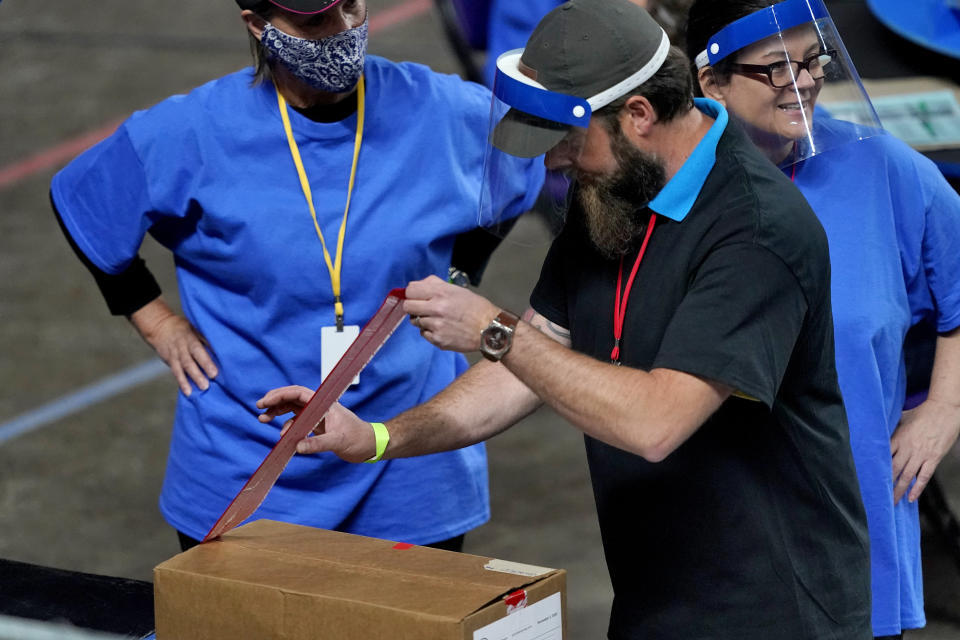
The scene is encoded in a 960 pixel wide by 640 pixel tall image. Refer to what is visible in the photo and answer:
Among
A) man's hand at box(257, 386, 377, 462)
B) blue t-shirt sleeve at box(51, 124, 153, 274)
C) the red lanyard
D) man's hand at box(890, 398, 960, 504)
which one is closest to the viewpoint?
the red lanyard

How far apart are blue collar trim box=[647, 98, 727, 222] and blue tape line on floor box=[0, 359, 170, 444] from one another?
380cm

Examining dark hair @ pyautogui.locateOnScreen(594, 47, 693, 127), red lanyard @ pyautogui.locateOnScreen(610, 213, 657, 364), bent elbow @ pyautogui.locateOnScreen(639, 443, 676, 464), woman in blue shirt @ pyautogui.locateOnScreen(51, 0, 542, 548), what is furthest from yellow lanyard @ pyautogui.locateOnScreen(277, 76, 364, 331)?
bent elbow @ pyautogui.locateOnScreen(639, 443, 676, 464)

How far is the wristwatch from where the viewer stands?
6.80 feet

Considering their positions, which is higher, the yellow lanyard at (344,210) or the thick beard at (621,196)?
the thick beard at (621,196)

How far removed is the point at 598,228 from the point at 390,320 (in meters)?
0.39

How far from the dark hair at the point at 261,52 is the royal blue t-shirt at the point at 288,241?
0.09 ft

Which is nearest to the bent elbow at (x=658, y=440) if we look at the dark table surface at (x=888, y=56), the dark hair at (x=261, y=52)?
the dark hair at (x=261, y=52)

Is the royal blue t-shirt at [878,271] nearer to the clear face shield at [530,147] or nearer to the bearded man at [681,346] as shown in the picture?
the bearded man at [681,346]

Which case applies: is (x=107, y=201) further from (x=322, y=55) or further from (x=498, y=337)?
(x=498, y=337)

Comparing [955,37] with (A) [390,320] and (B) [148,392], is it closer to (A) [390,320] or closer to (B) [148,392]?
(A) [390,320]

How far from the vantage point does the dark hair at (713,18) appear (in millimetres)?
2666

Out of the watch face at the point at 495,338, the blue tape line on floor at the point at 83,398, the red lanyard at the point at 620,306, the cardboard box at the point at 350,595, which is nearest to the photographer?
the cardboard box at the point at 350,595

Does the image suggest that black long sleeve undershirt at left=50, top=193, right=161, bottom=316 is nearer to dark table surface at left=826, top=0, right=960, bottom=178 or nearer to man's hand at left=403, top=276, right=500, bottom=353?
man's hand at left=403, top=276, right=500, bottom=353

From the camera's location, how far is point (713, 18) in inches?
108
